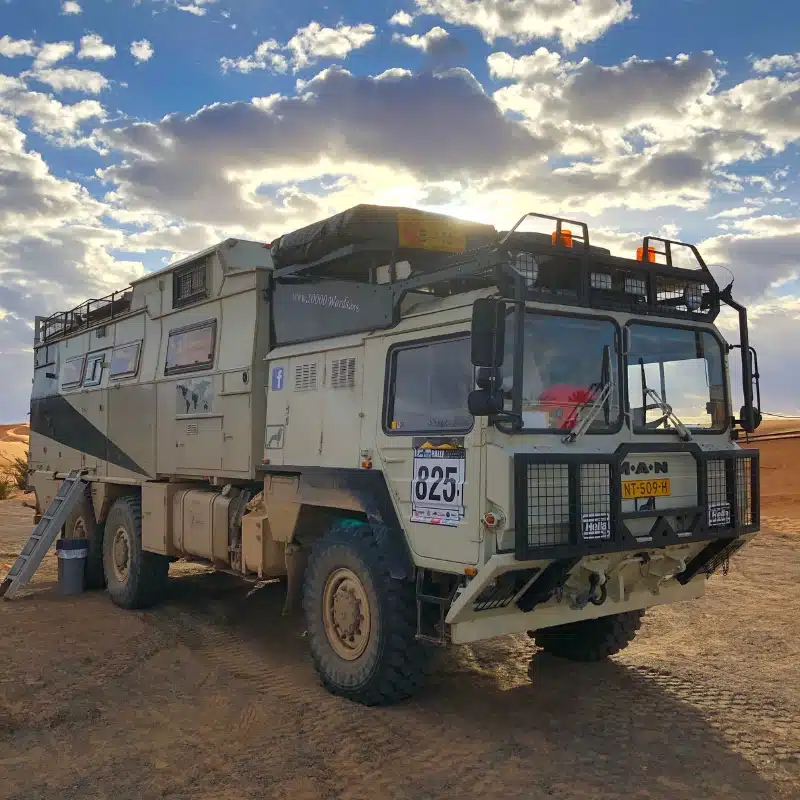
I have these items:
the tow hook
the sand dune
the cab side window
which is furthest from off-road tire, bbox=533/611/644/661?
the sand dune

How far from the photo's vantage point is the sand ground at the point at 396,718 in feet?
14.8

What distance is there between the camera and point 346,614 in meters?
5.86

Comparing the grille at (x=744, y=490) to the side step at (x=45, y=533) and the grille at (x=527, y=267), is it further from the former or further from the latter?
the side step at (x=45, y=533)

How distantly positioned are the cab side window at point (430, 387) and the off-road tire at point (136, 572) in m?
4.50

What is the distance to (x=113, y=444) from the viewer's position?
9.92 m

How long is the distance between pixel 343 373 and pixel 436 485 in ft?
4.84

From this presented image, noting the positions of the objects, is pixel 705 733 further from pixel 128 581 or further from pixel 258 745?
pixel 128 581

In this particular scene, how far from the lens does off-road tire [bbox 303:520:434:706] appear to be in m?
5.43

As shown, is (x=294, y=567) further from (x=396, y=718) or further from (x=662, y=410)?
(x=662, y=410)

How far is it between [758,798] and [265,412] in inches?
188

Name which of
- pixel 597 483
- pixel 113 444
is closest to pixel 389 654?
pixel 597 483

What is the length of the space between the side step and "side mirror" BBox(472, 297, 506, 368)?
7.54m

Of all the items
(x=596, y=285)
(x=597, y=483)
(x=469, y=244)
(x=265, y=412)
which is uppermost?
(x=469, y=244)

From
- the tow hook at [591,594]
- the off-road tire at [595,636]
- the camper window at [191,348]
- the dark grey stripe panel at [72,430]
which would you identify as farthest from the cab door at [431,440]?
the dark grey stripe panel at [72,430]
